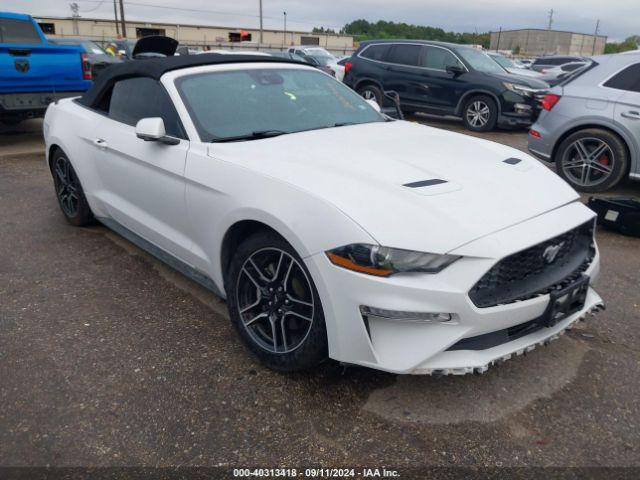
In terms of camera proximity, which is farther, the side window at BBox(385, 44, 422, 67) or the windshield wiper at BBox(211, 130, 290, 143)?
the side window at BBox(385, 44, 422, 67)

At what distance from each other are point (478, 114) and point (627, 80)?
15.6ft

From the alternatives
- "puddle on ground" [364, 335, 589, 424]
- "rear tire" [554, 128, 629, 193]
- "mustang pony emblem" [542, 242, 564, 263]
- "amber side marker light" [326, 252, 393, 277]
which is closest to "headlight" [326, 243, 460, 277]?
"amber side marker light" [326, 252, 393, 277]

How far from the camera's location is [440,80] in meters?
11.1

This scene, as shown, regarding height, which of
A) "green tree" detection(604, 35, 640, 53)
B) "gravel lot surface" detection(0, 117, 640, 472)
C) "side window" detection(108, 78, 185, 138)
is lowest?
"gravel lot surface" detection(0, 117, 640, 472)

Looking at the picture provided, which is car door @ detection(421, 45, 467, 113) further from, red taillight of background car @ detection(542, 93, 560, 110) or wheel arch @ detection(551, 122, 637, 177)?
wheel arch @ detection(551, 122, 637, 177)

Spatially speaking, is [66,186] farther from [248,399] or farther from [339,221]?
[339,221]

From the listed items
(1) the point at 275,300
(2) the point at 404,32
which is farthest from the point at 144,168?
(2) the point at 404,32

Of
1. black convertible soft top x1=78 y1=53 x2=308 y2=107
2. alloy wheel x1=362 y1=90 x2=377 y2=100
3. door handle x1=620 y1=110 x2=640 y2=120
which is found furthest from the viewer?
alloy wheel x1=362 y1=90 x2=377 y2=100

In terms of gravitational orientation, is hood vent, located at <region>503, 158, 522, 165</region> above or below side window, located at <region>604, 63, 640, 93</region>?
below

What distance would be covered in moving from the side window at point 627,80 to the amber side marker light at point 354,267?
537 centimetres

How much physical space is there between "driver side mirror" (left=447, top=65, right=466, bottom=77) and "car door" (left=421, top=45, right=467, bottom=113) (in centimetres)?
4

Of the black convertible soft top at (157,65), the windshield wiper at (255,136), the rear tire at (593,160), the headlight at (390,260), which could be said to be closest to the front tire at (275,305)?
the headlight at (390,260)

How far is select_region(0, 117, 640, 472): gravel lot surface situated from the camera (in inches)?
89.7

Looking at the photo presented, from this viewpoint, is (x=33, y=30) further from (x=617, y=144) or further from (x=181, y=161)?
(x=617, y=144)
